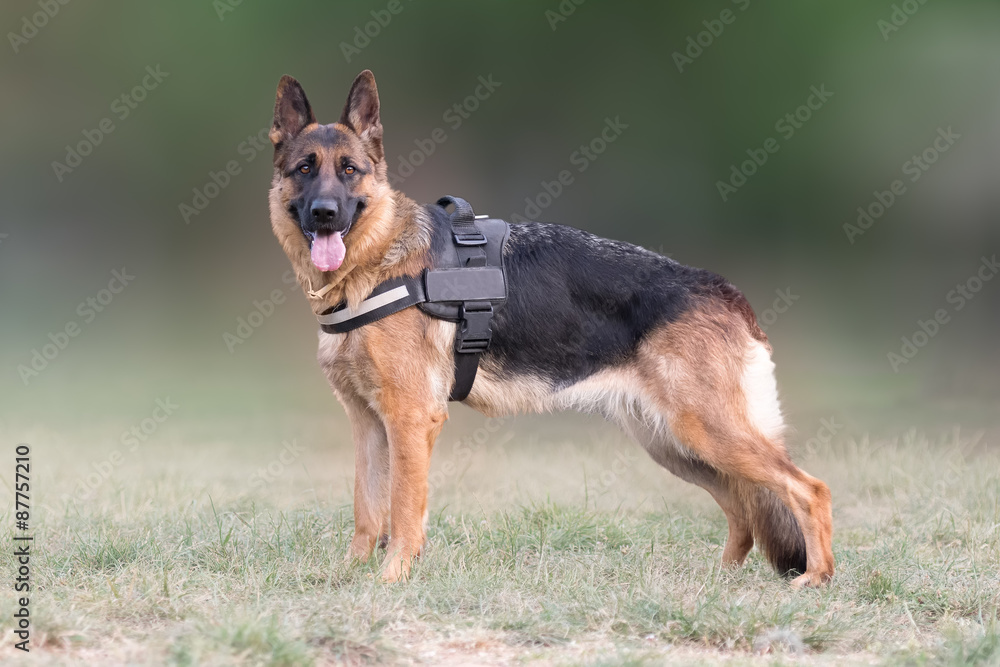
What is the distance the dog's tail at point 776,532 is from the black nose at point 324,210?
9.33 ft

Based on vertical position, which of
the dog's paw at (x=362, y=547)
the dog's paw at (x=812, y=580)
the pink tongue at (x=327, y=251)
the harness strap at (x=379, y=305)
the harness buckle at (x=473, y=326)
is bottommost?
the dog's paw at (x=812, y=580)

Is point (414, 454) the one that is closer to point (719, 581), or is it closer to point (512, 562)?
point (512, 562)

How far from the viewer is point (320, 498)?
6723 millimetres

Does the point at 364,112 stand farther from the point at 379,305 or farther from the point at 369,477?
the point at 369,477

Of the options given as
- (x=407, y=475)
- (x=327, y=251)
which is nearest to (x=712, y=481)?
(x=407, y=475)

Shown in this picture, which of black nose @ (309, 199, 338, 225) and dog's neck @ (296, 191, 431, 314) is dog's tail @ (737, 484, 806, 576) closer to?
dog's neck @ (296, 191, 431, 314)

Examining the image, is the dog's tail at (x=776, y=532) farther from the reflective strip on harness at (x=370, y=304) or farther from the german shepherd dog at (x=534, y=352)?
the reflective strip on harness at (x=370, y=304)

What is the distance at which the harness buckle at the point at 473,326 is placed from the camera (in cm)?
504

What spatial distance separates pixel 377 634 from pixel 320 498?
309 cm

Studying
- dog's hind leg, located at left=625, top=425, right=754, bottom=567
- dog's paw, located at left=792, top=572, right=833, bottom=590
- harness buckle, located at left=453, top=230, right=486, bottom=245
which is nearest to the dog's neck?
harness buckle, located at left=453, top=230, right=486, bottom=245

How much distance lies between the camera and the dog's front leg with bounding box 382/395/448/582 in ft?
16.0

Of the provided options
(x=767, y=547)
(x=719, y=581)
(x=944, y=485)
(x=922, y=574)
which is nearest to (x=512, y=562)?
(x=719, y=581)

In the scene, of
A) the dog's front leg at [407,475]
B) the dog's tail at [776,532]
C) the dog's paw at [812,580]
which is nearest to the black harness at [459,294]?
the dog's front leg at [407,475]

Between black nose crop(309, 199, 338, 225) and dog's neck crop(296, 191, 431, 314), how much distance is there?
28 centimetres
